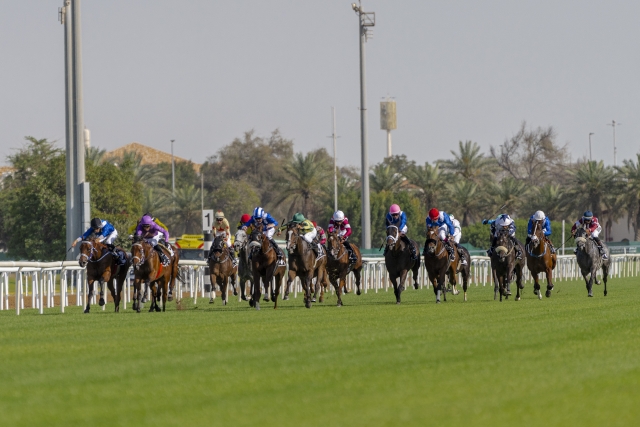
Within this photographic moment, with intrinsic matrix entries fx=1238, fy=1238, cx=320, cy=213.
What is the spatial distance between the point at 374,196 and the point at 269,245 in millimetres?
48757

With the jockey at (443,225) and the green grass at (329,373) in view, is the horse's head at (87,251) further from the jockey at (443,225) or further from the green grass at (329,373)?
the jockey at (443,225)

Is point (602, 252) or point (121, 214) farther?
point (121, 214)

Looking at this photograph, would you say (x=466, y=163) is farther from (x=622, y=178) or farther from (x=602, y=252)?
(x=602, y=252)

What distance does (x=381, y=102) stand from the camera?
11681 cm

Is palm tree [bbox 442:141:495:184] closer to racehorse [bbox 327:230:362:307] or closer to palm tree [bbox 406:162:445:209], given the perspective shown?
palm tree [bbox 406:162:445:209]

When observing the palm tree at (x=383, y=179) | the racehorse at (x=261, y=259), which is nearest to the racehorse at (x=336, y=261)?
the racehorse at (x=261, y=259)

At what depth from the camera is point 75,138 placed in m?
24.9

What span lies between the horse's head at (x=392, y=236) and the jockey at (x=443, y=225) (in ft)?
3.24

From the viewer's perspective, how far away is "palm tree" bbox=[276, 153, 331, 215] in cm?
6391

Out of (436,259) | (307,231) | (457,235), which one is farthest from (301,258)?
(457,235)

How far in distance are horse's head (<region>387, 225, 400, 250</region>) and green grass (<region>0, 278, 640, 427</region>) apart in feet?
19.9

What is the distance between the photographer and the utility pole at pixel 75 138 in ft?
80.1

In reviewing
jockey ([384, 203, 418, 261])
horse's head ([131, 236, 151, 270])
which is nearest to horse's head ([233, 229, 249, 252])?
horse's head ([131, 236, 151, 270])

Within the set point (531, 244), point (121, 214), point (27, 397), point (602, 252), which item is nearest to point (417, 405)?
point (27, 397)
